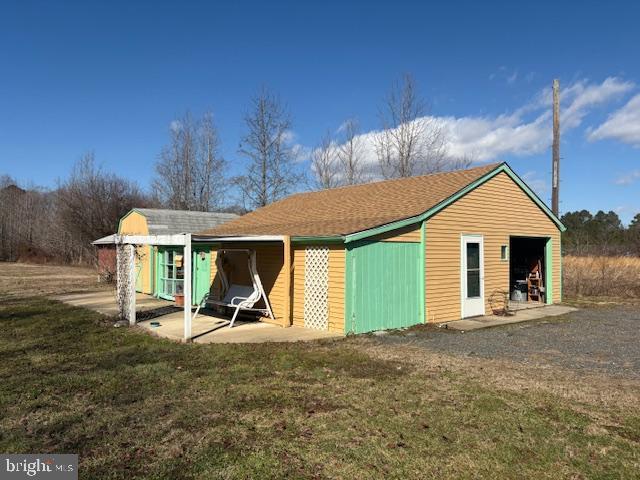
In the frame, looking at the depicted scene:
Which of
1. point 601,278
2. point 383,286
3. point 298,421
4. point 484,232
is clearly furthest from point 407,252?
point 601,278

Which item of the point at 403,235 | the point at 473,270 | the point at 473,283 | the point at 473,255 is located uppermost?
the point at 403,235

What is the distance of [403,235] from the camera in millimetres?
10648

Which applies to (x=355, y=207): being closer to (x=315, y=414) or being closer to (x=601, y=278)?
(x=315, y=414)

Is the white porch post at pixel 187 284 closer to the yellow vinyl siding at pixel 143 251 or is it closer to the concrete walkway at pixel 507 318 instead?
the concrete walkway at pixel 507 318

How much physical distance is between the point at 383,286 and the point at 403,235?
133 cm

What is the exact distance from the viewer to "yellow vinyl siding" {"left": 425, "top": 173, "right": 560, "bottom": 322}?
11281 millimetres

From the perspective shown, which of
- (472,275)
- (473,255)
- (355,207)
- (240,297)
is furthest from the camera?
(355,207)

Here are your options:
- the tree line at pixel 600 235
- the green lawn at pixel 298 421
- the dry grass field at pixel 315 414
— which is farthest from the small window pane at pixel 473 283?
the tree line at pixel 600 235

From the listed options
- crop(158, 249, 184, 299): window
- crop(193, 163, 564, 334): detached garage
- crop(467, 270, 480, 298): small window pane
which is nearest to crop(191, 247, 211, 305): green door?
crop(193, 163, 564, 334): detached garage

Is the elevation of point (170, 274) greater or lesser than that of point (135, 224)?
lesser

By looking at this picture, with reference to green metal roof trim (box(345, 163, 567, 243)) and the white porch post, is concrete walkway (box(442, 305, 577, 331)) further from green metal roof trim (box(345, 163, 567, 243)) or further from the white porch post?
the white porch post

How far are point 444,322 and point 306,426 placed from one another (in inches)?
291

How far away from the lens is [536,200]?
47.4 ft

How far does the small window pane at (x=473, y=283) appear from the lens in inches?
480
